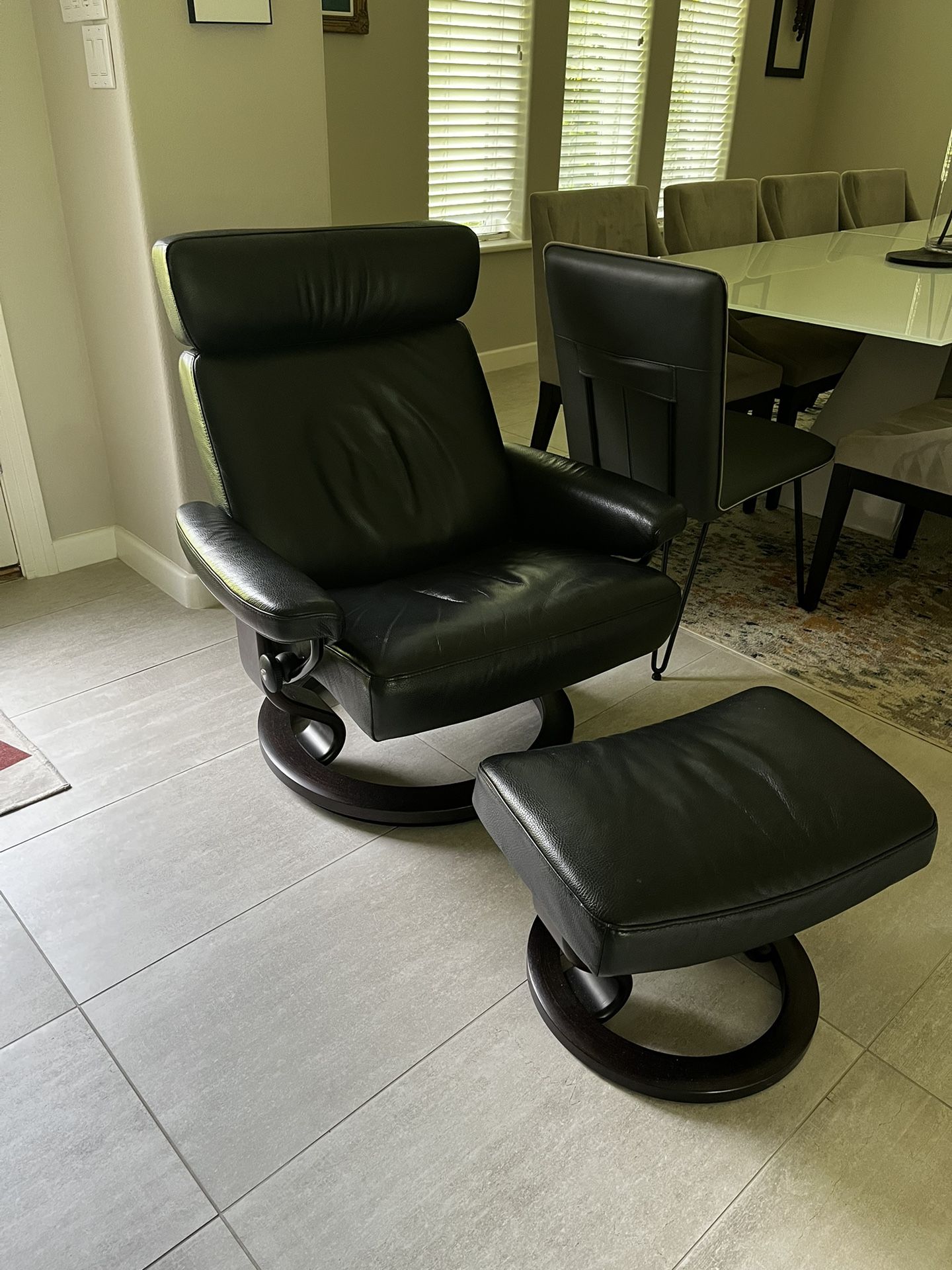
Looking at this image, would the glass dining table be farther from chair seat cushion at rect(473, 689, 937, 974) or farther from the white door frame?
the white door frame

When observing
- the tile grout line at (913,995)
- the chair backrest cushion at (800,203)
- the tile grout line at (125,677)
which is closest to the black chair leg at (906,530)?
the chair backrest cushion at (800,203)

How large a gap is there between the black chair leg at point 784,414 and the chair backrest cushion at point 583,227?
0.70m

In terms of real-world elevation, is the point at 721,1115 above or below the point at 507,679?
below

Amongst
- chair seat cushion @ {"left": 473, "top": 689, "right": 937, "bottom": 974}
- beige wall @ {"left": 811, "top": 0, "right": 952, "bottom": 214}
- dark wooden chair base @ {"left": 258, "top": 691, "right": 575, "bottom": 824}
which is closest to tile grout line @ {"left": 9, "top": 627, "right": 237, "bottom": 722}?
dark wooden chair base @ {"left": 258, "top": 691, "right": 575, "bottom": 824}

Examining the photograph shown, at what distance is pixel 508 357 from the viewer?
4.66 m

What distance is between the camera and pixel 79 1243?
44.4 inches

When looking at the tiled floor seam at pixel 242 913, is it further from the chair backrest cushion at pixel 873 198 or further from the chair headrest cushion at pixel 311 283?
the chair backrest cushion at pixel 873 198

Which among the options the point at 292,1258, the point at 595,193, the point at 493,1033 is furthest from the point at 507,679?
the point at 595,193

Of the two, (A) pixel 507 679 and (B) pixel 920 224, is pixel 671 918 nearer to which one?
(A) pixel 507 679

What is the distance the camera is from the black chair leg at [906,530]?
9.50 feet

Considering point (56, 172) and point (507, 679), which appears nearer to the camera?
point (507, 679)

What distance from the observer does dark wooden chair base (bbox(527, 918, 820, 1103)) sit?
131cm

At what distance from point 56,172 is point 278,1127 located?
2.20 metres

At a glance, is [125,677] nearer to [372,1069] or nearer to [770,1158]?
[372,1069]
